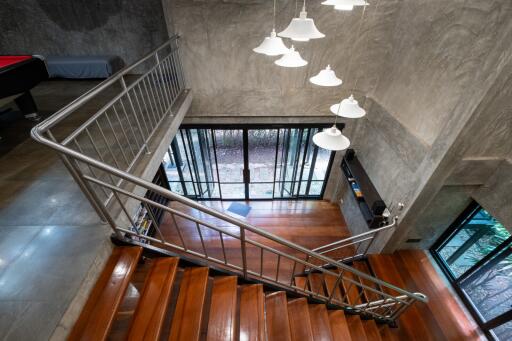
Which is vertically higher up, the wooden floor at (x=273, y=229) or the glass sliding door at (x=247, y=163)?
the glass sliding door at (x=247, y=163)

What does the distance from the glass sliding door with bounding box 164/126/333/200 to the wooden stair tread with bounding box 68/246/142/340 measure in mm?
3135

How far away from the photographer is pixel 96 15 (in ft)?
13.7

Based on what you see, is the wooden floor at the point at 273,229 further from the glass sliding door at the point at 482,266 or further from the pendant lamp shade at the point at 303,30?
the pendant lamp shade at the point at 303,30

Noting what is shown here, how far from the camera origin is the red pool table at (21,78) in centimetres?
245

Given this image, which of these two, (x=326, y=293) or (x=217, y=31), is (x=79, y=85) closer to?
(x=217, y=31)

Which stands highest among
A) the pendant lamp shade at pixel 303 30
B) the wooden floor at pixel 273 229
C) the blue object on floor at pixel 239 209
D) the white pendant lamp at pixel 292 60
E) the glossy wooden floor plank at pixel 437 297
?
the blue object on floor at pixel 239 209

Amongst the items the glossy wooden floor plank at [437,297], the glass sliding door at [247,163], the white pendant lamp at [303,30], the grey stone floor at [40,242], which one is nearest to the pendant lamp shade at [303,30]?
the white pendant lamp at [303,30]

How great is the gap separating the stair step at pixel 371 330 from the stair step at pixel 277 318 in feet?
4.37

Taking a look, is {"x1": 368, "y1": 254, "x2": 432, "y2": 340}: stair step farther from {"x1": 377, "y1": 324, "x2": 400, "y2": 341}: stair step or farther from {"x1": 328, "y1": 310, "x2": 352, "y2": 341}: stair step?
A: {"x1": 328, "y1": 310, "x2": 352, "y2": 341}: stair step

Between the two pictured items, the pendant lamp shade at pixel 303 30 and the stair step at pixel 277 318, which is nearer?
the pendant lamp shade at pixel 303 30

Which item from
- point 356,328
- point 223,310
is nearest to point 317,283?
point 356,328

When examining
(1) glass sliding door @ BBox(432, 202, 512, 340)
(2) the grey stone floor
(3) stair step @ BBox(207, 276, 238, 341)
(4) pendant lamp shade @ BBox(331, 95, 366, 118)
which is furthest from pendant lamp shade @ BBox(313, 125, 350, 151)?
(1) glass sliding door @ BBox(432, 202, 512, 340)

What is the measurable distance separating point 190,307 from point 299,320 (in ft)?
4.67

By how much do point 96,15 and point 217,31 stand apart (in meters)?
2.75
